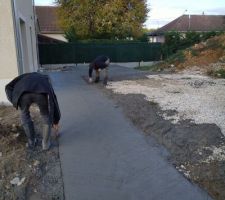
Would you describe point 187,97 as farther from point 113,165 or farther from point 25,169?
point 25,169

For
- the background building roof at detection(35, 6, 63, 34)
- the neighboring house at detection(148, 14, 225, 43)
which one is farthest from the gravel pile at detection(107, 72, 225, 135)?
the neighboring house at detection(148, 14, 225, 43)

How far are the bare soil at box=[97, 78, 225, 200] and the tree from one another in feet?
72.3

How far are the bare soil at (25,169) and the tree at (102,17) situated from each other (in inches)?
961

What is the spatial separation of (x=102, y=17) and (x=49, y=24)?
12543mm

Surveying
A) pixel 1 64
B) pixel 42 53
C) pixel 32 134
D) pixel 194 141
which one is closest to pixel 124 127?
pixel 194 141

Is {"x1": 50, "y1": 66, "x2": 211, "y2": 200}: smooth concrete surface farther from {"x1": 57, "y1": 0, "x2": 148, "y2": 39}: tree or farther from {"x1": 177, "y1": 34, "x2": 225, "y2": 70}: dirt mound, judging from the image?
{"x1": 57, "y1": 0, "x2": 148, "y2": 39}: tree

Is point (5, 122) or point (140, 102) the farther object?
point (140, 102)

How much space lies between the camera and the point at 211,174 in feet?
15.5

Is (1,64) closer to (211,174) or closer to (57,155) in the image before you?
(57,155)

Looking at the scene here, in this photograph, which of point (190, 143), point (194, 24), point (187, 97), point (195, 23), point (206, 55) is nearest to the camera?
point (190, 143)

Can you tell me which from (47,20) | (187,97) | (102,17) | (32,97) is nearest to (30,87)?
(32,97)

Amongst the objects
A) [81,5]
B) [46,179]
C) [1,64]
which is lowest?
[46,179]

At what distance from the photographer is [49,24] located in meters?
40.1

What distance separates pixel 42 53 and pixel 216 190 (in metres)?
22.8
